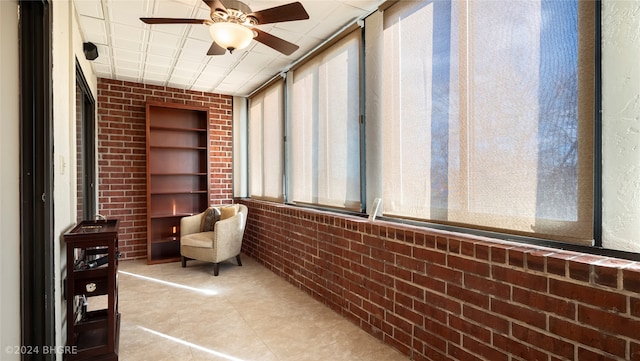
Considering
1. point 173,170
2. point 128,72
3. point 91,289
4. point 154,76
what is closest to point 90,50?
point 128,72

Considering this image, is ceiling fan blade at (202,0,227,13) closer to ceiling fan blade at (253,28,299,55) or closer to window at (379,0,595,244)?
ceiling fan blade at (253,28,299,55)

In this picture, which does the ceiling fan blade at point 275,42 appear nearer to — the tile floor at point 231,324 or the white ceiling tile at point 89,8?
the white ceiling tile at point 89,8

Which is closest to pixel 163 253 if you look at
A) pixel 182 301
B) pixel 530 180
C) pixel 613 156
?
pixel 182 301

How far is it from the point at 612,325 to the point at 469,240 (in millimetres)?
678

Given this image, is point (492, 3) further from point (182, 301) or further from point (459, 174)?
point (182, 301)

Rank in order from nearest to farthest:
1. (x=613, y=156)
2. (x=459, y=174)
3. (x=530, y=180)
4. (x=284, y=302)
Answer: (x=613, y=156), (x=530, y=180), (x=459, y=174), (x=284, y=302)

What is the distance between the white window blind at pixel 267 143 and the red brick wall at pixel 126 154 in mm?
1235

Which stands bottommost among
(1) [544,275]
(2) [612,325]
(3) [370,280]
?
(3) [370,280]

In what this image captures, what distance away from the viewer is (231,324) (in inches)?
108

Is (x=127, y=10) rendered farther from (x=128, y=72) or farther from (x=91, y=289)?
(x=91, y=289)

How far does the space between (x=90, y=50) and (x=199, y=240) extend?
2.55 metres

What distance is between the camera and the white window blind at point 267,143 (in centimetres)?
459

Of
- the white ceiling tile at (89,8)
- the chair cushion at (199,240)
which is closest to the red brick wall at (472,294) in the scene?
the chair cushion at (199,240)

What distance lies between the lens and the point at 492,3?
190 centimetres
